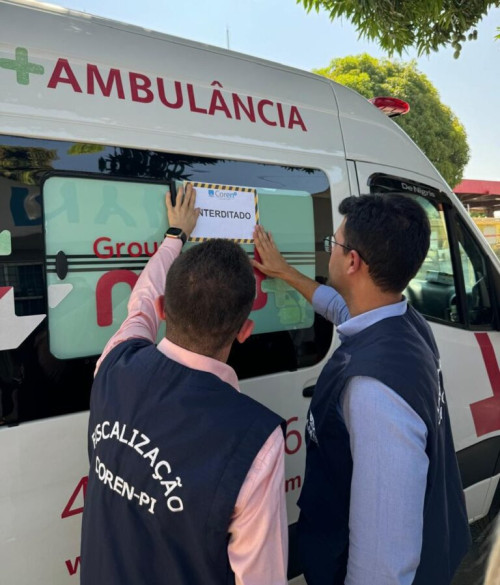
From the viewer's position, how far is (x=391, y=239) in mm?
1384

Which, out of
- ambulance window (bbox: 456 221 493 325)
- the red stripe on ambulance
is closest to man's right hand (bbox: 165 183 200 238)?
ambulance window (bbox: 456 221 493 325)

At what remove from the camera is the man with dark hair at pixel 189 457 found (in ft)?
3.36

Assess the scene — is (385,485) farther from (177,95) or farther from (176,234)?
(177,95)

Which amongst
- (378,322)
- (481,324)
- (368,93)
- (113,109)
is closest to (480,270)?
(481,324)

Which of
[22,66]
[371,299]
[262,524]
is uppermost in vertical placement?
[22,66]

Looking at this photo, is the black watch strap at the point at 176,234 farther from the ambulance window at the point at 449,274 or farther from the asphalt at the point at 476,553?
the asphalt at the point at 476,553

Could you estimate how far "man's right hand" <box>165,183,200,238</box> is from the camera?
5.92ft

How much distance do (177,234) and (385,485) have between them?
1.05 m

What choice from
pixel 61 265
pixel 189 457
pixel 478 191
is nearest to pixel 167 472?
pixel 189 457

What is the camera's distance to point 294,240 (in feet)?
7.13

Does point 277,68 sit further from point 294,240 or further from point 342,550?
point 342,550

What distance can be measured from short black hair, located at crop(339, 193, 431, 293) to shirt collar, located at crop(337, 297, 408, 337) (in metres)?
0.06

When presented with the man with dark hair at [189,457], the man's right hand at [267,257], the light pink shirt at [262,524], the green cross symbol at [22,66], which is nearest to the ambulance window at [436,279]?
the man's right hand at [267,257]

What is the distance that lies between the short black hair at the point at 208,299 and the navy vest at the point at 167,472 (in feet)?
0.29
